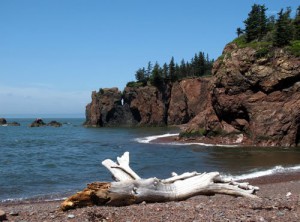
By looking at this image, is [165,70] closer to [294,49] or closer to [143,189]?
[294,49]

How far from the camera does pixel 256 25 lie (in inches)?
2320

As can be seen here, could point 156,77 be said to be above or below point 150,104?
above

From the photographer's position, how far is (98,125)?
406 feet

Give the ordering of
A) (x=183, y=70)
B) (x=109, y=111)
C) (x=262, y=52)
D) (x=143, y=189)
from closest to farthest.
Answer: (x=143, y=189)
(x=262, y=52)
(x=109, y=111)
(x=183, y=70)

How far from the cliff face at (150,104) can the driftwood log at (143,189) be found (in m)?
99.0

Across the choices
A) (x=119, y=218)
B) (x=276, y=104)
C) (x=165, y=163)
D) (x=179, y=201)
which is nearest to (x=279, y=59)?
(x=276, y=104)

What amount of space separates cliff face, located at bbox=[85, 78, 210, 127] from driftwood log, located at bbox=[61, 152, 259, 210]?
98957 mm

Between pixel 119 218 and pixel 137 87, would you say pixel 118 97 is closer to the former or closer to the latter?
pixel 137 87

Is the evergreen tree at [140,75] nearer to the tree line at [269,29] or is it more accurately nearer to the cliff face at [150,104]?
the cliff face at [150,104]

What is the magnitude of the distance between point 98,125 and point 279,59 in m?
82.3

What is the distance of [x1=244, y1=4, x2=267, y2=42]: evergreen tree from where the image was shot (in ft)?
189

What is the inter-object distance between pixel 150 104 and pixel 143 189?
105046 millimetres

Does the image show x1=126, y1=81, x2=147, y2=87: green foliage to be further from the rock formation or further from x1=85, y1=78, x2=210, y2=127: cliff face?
the rock formation

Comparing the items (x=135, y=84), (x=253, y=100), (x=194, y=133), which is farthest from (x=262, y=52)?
(x=135, y=84)
